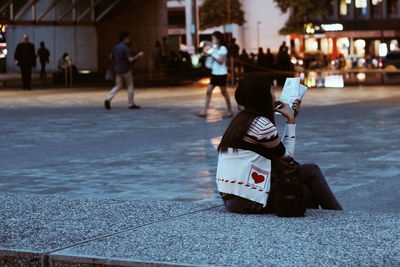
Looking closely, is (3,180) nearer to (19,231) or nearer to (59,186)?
(59,186)

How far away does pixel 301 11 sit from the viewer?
7256 cm

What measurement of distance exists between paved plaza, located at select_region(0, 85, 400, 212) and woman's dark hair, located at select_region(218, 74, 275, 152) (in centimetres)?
208

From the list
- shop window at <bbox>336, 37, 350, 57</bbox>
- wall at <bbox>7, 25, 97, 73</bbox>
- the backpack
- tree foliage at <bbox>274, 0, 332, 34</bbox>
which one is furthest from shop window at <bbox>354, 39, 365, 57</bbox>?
the backpack

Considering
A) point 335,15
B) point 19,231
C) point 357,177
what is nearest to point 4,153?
point 357,177

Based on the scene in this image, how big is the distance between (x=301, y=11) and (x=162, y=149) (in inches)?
2400

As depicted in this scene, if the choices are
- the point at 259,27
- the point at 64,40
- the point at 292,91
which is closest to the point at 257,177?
the point at 292,91

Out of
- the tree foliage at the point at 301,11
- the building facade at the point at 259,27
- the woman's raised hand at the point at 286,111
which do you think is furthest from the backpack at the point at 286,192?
the building facade at the point at 259,27

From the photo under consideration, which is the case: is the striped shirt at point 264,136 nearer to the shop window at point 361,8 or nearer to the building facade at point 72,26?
the building facade at point 72,26

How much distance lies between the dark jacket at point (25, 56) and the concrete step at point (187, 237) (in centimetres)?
2389

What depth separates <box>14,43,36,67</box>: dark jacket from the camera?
3072cm

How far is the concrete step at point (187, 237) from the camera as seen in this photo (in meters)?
5.38

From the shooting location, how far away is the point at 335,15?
83062 millimetres

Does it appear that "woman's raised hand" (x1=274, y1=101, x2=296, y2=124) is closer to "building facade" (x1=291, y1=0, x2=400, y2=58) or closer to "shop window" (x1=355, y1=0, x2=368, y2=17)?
"building facade" (x1=291, y1=0, x2=400, y2=58)

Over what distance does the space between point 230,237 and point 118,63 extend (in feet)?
51.0
